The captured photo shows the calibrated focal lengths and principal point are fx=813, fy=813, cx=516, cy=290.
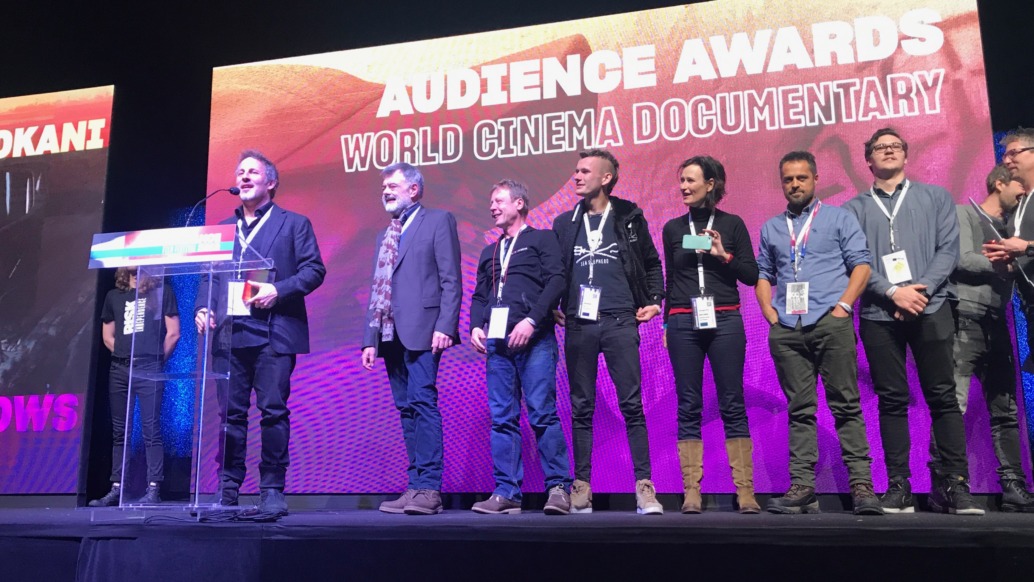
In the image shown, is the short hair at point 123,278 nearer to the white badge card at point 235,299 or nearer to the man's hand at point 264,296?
the man's hand at point 264,296

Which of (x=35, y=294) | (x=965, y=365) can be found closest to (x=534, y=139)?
(x=965, y=365)

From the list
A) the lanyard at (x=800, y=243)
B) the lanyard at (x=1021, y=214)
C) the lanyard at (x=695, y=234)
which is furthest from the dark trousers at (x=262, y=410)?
the lanyard at (x=1021, y=214)

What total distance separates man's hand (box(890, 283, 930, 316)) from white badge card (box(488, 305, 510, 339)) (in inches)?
65.2

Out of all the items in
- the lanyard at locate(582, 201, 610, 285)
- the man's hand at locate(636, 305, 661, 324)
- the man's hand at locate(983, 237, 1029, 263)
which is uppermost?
the lanyard at locate(582, 201, 610, 285)

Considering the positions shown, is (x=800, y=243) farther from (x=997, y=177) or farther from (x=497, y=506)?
(x=497, y=506)

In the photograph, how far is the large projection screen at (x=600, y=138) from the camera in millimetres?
4176

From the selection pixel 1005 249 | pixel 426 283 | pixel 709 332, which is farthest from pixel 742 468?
pixel 426 283

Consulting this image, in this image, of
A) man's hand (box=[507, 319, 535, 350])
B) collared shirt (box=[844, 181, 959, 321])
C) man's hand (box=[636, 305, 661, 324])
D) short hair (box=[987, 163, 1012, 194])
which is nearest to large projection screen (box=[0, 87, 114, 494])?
man's hand (box=[507, 319, 535, 350])

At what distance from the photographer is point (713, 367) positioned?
139 inches

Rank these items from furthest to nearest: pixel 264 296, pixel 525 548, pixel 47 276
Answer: pixel 47 276, pixel 264 296, pixel 525 548

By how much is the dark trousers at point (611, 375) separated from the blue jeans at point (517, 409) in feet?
0.29

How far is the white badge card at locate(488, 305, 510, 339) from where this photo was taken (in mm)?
3604

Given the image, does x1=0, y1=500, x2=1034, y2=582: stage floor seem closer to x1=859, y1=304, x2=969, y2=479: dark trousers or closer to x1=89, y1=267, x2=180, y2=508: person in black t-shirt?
x1=89, y1=267, x2=180, y2=508: person in black t-shirt

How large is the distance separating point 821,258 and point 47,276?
4651 mm
